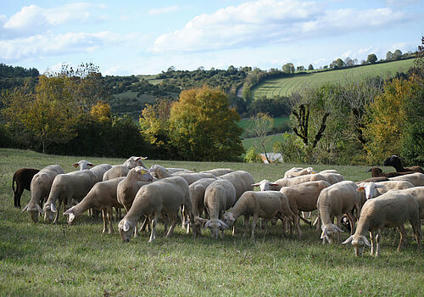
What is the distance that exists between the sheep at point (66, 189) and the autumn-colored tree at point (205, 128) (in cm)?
4276

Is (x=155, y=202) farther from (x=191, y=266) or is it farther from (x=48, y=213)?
(x=48, y=213)

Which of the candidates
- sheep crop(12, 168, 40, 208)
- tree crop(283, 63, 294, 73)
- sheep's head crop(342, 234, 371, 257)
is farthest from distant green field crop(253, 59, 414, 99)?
sheep's head crop(342, 234, 371, 257)

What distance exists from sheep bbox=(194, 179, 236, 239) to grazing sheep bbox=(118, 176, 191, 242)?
669 mm

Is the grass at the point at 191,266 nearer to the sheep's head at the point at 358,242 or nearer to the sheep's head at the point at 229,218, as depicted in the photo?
the sheep's head at the point at 358,242

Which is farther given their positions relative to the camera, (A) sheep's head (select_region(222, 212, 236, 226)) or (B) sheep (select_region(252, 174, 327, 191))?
(B) sheep (select_region(252, 174, 327, 191))

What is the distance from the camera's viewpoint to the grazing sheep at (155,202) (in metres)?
10.6

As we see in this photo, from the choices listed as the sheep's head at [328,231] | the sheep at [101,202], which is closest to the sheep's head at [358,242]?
the sheep's head at [328,231]

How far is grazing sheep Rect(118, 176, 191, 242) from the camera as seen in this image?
10.6m

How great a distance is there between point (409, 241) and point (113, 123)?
45.4 meters

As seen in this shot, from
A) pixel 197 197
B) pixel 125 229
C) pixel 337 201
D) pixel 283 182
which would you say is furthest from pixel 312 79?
pixel 125 229

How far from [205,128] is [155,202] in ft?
156

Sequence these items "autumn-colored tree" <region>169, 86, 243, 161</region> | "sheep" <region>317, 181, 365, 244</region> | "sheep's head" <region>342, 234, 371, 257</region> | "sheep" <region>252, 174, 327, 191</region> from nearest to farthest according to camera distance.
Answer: "sheep's head" <region>342, 234, 371, 257</region> → "sheep" <region>317, 181, 365, 244</region> → "sheep" <region>252, 174, 327, 191</region> → "autumn-colored tree" <region>169, 86, 243, 161</region>

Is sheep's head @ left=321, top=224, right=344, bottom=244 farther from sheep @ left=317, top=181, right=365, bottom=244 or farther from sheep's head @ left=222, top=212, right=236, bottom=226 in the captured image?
sheep's head @ left=222, top=212, right=236, bottom=226

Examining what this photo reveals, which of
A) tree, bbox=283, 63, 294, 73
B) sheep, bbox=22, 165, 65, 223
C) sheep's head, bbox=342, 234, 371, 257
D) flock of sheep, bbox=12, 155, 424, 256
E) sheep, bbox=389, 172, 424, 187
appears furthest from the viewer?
tree, bbox=283, 63, 294, 73
